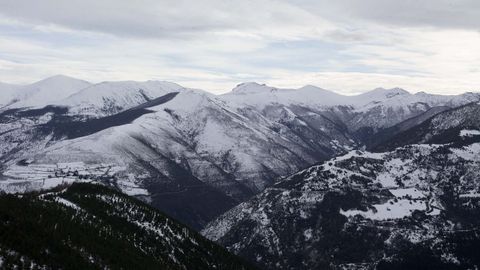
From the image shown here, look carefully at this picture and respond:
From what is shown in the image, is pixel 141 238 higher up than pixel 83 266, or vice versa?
pixel 83 266

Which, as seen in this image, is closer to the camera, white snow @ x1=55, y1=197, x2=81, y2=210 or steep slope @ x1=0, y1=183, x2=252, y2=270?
steep slope @ x1=0, y1=183, x2=252, y2=270

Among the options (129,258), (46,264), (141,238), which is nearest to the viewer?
(46,264)

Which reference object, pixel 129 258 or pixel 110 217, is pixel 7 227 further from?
pixel 110 217

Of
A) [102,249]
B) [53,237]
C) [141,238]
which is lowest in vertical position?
[141,238]

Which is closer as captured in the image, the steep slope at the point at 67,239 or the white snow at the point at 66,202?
the steep slope at the point at 67,239

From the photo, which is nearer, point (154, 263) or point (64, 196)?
point (154, 263)

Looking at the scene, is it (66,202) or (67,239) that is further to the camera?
(66,202)

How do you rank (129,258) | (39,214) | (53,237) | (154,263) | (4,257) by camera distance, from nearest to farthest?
(4,257), (53,237), (39,214), (129,258), (154,263)

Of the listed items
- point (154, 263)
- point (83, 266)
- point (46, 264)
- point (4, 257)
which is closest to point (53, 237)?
point (83, 266)

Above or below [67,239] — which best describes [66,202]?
below

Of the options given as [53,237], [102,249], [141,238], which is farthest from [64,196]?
[53,237]
